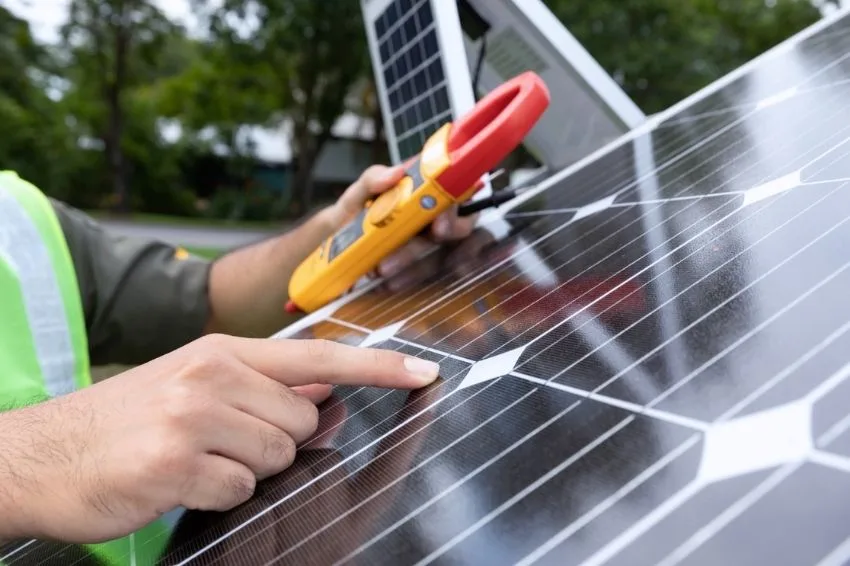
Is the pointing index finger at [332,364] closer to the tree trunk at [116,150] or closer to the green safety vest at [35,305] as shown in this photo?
the green safety vest at [35,305]

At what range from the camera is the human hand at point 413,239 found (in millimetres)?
1743

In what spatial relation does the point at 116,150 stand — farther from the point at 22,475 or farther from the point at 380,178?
the point at 22,475

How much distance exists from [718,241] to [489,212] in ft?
3.49

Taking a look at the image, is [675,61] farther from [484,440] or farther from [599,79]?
[484,440]

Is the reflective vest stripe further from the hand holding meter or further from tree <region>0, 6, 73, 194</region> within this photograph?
tree <region>0, 6, 73, 194</region>

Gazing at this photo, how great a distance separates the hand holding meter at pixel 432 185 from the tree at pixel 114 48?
1942cm

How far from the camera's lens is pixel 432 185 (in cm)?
147

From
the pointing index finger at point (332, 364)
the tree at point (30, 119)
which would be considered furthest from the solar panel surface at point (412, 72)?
the tree at point (30, 119)

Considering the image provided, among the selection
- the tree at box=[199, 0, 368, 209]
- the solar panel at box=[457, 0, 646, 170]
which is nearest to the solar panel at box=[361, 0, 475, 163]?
the solar panel at box=[457, 0, 646, 170]

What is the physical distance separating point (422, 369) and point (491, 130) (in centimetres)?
58

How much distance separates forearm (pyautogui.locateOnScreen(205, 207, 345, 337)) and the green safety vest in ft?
1.45

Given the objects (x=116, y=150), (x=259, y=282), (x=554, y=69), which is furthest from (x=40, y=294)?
(x=116, y=150)

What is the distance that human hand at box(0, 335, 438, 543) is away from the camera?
88 cm

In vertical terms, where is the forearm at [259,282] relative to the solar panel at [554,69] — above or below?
below
